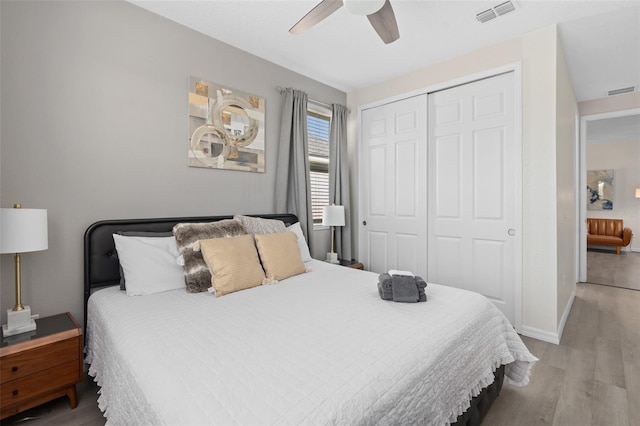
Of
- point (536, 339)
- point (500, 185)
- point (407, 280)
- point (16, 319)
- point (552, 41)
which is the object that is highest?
point (552, 41)

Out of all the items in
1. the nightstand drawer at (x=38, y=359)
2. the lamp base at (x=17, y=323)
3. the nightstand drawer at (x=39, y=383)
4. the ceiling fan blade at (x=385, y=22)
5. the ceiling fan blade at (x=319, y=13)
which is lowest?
the nightstand drawer at (x=39, y=383)

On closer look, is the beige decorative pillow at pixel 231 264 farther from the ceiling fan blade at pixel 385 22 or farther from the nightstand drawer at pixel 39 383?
the ceiling fan blade at pixel 385 22

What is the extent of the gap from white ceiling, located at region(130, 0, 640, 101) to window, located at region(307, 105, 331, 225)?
18.8 inches

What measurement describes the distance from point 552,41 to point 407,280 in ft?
8.27

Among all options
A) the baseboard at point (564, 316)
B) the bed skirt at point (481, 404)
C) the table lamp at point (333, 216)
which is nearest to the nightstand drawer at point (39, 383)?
the bed skirt at point (481, 404)

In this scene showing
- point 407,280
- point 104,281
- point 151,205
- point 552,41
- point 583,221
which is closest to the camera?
point 407,280

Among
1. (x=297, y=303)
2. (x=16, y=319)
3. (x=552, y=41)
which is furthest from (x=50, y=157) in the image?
(x=552, y=41)

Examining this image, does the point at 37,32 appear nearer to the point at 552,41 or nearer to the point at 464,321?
the point at 464,321

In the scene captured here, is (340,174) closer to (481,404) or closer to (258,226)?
(258,226)

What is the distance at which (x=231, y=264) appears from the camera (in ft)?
6.56

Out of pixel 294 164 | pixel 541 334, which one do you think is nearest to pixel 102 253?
pixel 294 164

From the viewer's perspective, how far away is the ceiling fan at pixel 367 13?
5.88 feet

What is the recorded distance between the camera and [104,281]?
2.13 metres

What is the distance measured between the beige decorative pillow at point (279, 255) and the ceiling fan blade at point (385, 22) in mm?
1648
